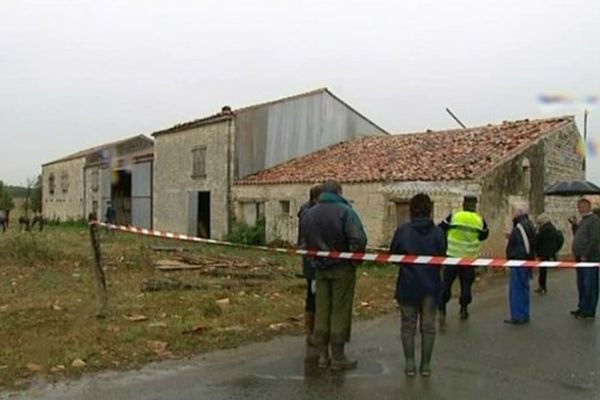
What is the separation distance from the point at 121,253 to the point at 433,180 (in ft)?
31.4

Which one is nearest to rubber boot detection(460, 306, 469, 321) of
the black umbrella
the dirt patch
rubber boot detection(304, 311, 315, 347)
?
the dirt patch

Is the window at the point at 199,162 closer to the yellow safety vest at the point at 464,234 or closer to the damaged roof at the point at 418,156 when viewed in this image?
the damaged roof at the point at 418,156

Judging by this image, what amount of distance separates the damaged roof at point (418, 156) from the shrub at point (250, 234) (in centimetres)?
174

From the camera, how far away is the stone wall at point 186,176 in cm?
2769

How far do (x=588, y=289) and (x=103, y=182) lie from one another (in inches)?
1397

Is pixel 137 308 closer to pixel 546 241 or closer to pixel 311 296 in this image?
pixel 311 296

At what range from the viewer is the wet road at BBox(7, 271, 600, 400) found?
575 cm

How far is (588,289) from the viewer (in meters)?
9.62

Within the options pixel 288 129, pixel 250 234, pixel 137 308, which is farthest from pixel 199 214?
pixel 137 308

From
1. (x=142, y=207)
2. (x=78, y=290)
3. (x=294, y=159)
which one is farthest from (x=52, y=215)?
(x=78, y=290)

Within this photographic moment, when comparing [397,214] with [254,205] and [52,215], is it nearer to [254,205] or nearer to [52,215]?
[254,205]

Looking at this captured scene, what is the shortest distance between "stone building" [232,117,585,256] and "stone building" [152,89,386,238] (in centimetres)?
109

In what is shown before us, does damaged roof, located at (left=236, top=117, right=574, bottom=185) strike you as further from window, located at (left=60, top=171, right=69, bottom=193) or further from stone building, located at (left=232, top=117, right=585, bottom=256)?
window, located at (left=60, top=171, right=69, bottom=193)

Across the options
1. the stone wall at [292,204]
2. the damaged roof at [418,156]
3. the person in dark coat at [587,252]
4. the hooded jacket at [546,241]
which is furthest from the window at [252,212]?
the person in dark coat at [587,252]
